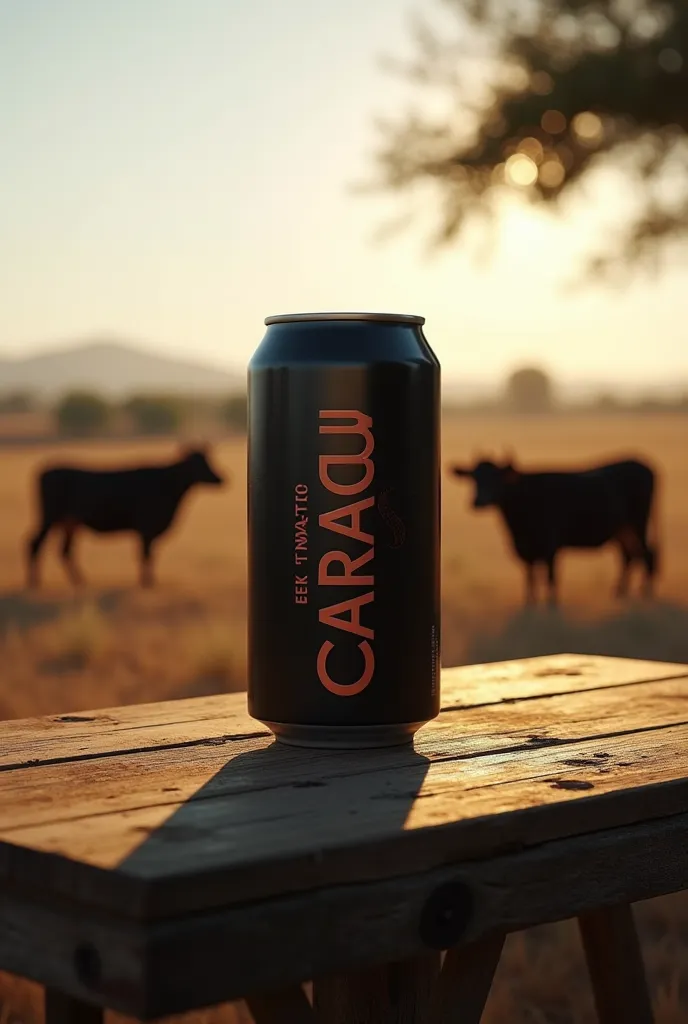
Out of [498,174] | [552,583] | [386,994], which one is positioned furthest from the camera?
[498,174]

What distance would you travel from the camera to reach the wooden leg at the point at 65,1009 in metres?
1.57

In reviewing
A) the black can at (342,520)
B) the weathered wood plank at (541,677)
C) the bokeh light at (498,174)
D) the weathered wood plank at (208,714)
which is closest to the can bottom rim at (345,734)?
the black can at (342,520)

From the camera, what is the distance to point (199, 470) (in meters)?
11.7

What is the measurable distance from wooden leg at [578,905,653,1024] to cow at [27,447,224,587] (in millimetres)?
9584

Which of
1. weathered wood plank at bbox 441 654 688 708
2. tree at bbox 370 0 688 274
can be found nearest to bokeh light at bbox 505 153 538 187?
tree at bbox 370 0 688 274

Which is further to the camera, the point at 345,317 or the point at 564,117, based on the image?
the point at 564,117

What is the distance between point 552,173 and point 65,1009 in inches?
391

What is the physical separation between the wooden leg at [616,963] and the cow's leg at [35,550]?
1021cm

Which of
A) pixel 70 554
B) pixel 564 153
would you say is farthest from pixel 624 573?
pixel 70 554

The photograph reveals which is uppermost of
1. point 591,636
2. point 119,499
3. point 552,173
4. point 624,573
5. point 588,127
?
point 588,127

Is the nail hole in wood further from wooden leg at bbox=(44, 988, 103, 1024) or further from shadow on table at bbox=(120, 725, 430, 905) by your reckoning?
wooden leg at bbox=(44, 988, 103, 1024)

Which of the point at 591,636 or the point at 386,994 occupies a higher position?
the point at 386,994

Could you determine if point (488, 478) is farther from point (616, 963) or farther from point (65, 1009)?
point (65, 1009)

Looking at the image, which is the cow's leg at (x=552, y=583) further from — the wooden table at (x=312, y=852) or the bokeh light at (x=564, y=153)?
the wooden table at (x=312, y=852)
